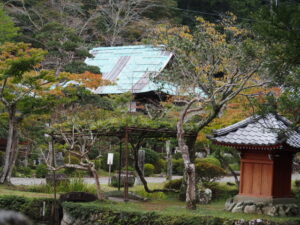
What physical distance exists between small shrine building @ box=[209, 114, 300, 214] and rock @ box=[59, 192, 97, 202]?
4.55 metres

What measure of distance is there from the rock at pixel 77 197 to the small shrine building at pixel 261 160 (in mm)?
4545

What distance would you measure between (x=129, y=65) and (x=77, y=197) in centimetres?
1851

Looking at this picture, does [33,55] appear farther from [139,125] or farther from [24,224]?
[24,224]

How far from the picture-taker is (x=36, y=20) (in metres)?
41.5

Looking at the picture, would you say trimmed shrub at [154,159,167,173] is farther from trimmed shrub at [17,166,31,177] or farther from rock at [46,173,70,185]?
rock at [46,173,70,185]

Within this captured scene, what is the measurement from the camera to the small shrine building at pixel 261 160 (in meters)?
16.4

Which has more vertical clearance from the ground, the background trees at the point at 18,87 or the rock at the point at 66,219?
the background trees at the point at 18,87

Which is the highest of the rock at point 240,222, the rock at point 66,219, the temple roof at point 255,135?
the temple roof at point 255,135

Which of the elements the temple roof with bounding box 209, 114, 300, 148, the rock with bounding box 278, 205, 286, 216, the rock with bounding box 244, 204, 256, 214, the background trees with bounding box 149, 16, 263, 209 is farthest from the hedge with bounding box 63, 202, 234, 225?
the background trees with bounding box 149, 16, 263, 209

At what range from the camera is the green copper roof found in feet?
105

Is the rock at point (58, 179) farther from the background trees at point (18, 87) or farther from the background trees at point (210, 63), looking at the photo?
the background trees at point (210, 63)

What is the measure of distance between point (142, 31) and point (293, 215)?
3108 centimetres

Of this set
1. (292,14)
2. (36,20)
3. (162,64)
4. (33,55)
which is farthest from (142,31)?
(292,14)

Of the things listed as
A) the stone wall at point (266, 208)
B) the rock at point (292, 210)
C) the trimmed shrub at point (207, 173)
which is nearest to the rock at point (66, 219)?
the stone wall at point (266, 208)
